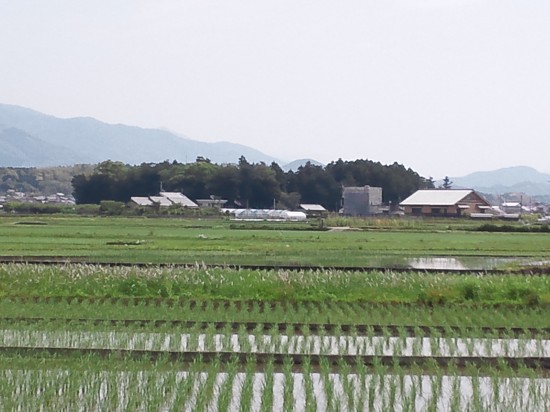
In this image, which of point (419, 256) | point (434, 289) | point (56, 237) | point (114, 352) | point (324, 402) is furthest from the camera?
point (56, 237)

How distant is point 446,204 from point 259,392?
62.6 meters

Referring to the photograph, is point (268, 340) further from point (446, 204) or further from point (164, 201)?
point (446, 204)

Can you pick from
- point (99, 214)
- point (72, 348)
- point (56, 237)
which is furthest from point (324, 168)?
point (72, 348)

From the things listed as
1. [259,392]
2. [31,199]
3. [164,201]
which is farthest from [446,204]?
[31,199]

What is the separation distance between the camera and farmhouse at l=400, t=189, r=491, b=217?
6844cm

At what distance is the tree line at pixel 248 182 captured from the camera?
7869cm

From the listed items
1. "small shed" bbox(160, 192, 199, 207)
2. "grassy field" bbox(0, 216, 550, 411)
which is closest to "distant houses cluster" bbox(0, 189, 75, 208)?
"small shed" bbox(160, 192, 199, 207)

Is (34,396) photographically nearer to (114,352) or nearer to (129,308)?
(114,352)

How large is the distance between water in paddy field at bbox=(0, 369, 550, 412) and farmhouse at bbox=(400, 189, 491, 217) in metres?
61.4

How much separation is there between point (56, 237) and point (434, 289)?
2198 centimetres

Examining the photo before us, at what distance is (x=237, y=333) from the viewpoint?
34.5 feet

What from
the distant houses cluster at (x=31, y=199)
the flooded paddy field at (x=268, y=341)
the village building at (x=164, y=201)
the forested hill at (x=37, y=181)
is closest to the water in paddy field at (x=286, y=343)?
the flooded paddy field at (x=268, y=341)

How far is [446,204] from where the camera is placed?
68312mm

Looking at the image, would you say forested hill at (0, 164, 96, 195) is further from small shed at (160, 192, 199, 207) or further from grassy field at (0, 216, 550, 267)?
grassy field at (0, 216, 550, 267)
